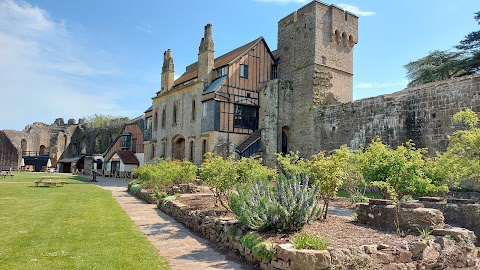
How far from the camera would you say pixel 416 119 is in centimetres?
1747

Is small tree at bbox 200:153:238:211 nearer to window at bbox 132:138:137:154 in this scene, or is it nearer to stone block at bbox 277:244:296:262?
stone block at bbox 277:244:296:262

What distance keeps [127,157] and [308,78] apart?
24.9 metres

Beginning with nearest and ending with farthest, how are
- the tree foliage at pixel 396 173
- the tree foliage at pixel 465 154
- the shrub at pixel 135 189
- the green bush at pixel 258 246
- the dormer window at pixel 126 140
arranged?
the green bush at pixel 258 246 → the tree foliage at pixel 465 154 → the tree foliage at pixel 396 173 → the shrub at pixel 135 189 → the dormer window at pixel 126 140

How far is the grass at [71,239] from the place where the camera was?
6.61m

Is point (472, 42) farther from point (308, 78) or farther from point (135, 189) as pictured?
point (135, 189)

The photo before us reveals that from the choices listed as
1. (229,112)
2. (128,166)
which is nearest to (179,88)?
(229,112)

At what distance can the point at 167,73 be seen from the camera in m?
37.9

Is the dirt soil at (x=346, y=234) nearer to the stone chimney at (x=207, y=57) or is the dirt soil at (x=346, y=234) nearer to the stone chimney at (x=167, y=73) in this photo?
the stone chimney at (x=207, y=57)

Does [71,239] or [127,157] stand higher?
[127,157]

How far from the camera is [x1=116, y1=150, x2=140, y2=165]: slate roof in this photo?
4084 cm

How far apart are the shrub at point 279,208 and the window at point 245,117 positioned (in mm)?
19929

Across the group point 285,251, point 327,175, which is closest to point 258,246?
point 285,251

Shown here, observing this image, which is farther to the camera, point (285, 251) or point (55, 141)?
point (55, 141)

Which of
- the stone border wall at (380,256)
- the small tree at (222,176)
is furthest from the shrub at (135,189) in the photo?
the stone border wall at (380,256)
